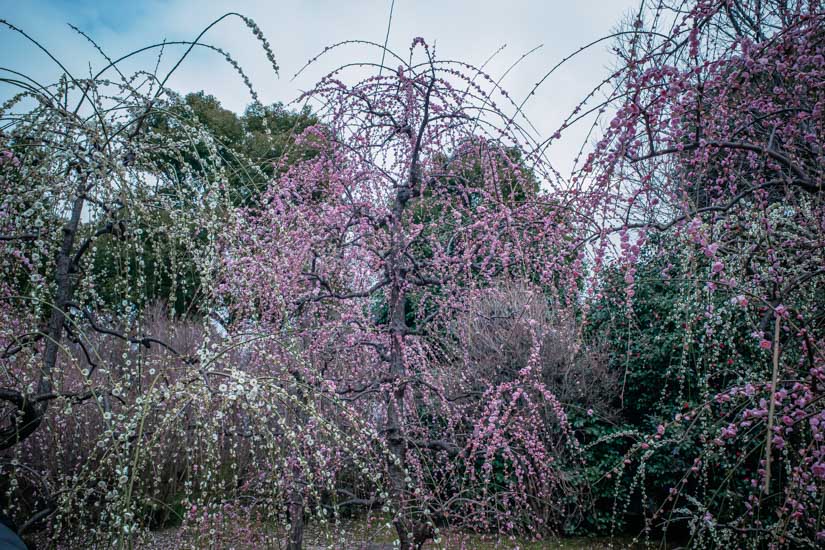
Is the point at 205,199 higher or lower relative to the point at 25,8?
lower

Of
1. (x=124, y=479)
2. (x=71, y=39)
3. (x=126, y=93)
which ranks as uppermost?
(x=71, y=39)

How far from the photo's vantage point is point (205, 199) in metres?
1.76

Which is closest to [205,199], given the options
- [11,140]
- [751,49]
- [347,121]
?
[11,140]

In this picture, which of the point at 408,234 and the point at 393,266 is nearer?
the point at 393,266

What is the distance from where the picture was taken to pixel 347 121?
9.79 feet

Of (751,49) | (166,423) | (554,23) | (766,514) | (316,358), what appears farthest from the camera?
(766,514)

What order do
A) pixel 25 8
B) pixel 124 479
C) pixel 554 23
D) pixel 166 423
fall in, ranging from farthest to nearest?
pixel 554 23 < pixel 25 8 < pixel 166 423 < pixel 124 479

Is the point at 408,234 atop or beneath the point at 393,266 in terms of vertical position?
atop

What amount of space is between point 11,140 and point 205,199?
0.60 metres

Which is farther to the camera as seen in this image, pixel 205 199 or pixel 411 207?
pixel 411 207

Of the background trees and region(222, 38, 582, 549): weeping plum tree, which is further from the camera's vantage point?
region(222, 38, 582, 549): weeping plum tree

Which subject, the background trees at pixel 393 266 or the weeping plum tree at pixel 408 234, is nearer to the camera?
the background trees at pixel 393 266

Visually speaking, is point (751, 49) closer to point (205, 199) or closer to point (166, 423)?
point (205, 199)

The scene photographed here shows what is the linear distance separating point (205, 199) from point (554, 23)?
5.52 ft
